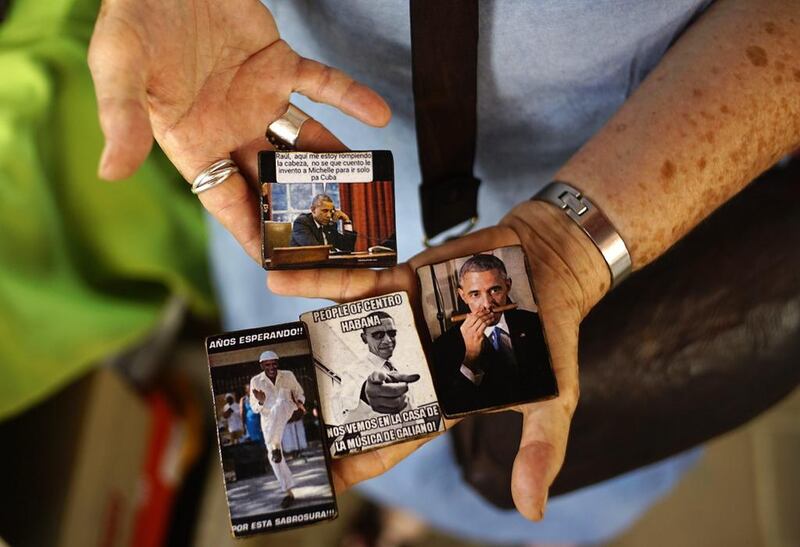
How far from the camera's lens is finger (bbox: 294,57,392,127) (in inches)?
33.4

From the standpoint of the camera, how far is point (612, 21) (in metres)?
0.85

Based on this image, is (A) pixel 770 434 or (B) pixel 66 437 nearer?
(B) pixel 66 437

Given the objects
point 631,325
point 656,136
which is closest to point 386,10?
point 656,136

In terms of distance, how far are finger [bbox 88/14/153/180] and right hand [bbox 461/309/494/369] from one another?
1.26 feet

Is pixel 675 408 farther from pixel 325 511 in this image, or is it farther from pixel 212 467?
pixel 212 467

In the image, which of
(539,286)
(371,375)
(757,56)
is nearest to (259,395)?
(371,375)

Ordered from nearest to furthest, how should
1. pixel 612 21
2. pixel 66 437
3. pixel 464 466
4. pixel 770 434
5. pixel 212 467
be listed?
1. pixel 612 21
2. pixel 464 466
3. pixel 66 437
4. pixel 212 467
5. pixel 770 434

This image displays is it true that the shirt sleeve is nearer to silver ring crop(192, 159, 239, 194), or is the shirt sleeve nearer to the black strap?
silver ring crop(192, 159, 239, 194)

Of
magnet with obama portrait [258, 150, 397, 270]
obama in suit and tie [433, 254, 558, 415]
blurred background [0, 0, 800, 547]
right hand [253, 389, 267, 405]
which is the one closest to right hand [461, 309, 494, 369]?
obama in suit and tie [433, 254, 558, 415]

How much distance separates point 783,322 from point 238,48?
2.33 feet

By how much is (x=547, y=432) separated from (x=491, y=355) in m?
0.11

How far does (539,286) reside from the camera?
85 centimetres

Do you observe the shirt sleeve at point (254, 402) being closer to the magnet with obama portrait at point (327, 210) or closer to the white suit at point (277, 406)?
the white suit at point (277, 406)

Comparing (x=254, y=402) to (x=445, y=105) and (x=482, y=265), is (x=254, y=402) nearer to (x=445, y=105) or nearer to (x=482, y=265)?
(x=482, y=265)
